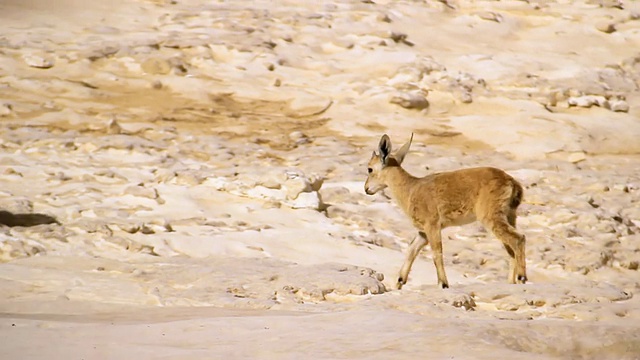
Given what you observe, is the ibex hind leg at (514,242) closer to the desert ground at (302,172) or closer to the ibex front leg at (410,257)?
the desert ground at (302,172)

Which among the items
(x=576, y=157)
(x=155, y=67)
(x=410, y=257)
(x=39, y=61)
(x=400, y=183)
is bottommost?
(x=576, y=157)

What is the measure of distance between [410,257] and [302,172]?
120 inches

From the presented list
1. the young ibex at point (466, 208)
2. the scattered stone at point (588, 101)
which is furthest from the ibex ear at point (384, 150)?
the scattered stone at point (588, 101)

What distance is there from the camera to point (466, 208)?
9398 millimetres

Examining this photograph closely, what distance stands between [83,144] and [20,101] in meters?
2.23

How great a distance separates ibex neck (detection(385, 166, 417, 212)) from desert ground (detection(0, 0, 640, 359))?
0.70m

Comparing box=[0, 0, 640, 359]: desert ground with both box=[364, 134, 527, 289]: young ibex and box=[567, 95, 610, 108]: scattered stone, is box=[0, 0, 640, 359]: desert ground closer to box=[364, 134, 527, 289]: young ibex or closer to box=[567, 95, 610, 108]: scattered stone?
box=[567, 95, 610, 108]: scattered stone

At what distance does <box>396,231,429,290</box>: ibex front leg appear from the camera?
30.8 ft

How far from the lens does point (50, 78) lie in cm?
1572

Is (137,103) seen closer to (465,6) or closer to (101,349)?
(465,6)

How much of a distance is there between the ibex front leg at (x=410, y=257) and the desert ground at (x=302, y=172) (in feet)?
0.58

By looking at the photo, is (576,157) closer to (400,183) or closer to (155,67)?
(400,183)

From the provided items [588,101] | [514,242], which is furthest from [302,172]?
[588,101]

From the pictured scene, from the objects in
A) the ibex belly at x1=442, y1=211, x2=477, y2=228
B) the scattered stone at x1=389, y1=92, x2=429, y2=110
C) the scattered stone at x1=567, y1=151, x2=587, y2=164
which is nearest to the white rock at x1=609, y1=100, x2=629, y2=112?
the scattered stone at x1=567, y1=151, x2=587, y2=164
